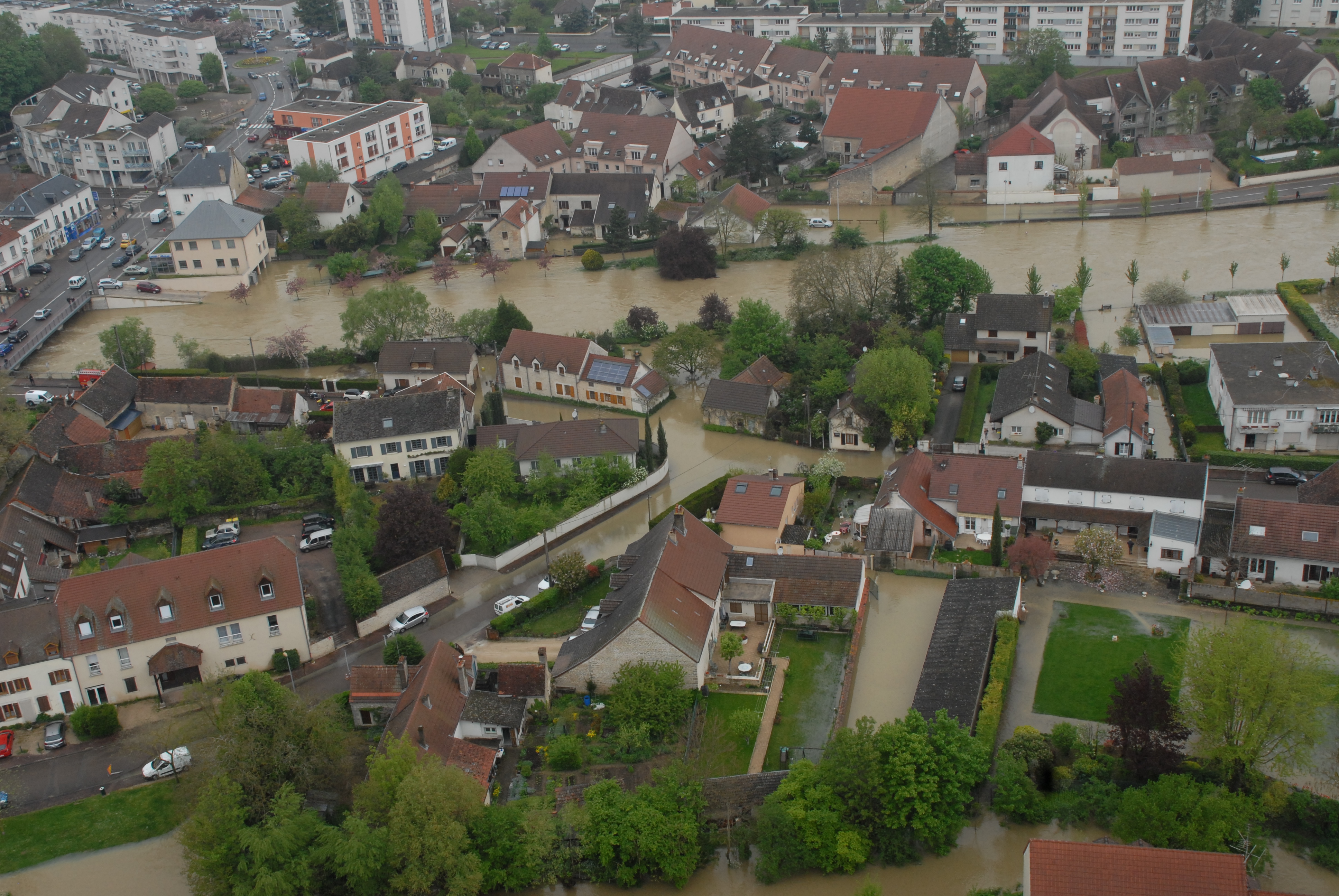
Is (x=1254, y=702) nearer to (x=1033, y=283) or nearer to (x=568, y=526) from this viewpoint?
(x=568, y=526)

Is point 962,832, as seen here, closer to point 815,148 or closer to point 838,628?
point 838,628

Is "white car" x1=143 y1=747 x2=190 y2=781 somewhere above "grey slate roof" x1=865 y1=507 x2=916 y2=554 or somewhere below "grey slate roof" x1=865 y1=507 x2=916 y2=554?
below

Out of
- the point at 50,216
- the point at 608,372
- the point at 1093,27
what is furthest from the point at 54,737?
the point at 1093,27

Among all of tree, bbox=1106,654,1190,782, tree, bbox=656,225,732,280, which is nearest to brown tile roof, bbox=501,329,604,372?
tree, bbox=656,225,732,280

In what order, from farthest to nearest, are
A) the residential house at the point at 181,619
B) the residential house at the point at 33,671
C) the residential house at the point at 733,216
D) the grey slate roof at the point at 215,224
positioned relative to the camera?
the grey slate roof at the point at 215,224, the residential house at the point at 733,216, the residential house at the point at 181,619, the residential house at the point at 33,671

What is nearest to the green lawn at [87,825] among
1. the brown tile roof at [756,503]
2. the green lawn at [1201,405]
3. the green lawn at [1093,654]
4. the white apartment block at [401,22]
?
the brown tile roof at [756,503]

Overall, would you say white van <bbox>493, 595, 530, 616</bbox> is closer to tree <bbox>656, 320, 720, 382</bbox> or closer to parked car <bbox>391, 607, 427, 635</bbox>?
parked car <bbox>391, 607, 427, 635</bbox>

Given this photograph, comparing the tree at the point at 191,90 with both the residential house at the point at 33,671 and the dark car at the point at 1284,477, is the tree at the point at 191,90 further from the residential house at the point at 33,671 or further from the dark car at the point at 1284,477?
the dark car at the point at 1284,477
